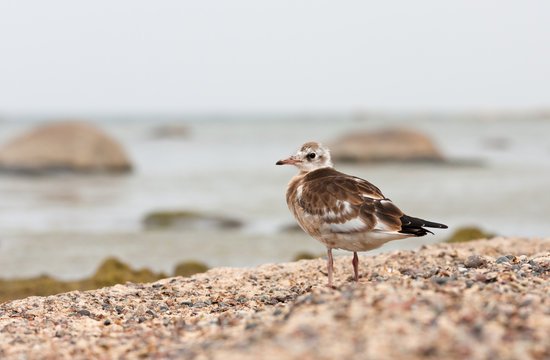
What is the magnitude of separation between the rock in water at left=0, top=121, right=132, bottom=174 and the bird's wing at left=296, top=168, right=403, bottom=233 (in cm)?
2503

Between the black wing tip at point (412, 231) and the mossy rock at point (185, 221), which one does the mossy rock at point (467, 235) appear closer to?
the black wing tip at point (412, 231)

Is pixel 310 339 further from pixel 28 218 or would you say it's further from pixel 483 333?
pixel 28 218

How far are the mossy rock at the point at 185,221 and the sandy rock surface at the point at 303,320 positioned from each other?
819cm

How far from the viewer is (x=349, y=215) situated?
6.18 m

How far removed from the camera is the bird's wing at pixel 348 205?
6.09 m

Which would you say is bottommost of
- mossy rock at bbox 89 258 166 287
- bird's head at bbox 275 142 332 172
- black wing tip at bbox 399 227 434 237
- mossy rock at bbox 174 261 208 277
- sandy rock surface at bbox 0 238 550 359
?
mossy rock at bbox 174 261 208 277

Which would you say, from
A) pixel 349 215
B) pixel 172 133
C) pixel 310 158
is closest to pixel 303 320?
pixel 349 215

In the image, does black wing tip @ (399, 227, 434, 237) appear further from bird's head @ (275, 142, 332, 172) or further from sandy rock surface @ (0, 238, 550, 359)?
bird's head @ (275, 142, 332, 172)

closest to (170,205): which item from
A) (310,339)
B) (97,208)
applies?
(97,208)

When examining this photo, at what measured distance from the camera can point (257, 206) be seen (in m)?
19.5

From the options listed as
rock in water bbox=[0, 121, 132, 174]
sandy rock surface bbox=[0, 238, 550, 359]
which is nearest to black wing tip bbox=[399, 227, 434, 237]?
sandy rock surface bbox=[0, 238, 550, 359]

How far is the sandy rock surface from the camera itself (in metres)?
3.82

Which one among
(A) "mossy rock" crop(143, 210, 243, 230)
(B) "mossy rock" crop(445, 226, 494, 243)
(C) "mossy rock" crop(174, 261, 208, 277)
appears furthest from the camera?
(A) "mossy rock" crop(143, 210, 243, 230)

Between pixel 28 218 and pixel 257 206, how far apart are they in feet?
21.3
